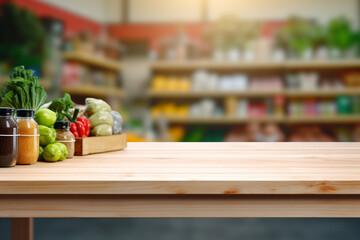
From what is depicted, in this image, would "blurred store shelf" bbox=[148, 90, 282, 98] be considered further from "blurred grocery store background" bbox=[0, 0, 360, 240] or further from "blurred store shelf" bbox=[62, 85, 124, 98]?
"blurred store shelf" bbox=[62, 85, 124, 98]

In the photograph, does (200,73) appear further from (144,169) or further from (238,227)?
(144,169)

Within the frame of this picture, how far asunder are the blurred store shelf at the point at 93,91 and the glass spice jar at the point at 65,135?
373 cm

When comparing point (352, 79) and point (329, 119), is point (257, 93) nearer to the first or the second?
point (329, 119)

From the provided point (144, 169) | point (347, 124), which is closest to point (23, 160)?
point (144, 169)

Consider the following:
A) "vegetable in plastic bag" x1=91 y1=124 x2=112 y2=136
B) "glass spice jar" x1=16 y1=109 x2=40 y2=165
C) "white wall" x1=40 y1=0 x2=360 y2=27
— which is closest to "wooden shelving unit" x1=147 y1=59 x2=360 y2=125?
"white wall" x1=40 y1=0 x2=360 y2=27

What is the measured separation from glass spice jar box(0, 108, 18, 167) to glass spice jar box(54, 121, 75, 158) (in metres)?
0.18

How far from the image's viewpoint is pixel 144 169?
92 cm

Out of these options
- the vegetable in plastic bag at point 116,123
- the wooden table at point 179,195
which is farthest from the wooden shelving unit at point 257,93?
the wooden table at point 179,195

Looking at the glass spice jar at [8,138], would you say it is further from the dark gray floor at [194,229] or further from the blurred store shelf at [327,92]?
the blurred store shelf at [327,92]

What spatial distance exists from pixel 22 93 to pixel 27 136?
0.18 metres

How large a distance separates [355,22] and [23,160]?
24.9 ft

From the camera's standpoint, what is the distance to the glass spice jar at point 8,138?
0.91 metres

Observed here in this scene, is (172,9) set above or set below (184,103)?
above

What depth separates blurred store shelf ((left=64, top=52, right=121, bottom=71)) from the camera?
15.5 feet
